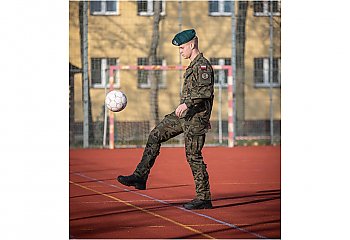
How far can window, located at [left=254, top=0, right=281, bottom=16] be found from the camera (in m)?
25.5

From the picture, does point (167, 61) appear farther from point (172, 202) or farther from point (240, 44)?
point (172, 202)

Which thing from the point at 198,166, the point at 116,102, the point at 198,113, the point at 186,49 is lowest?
the point at 198,166

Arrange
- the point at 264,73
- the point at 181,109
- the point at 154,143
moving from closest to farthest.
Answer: the point at 181,109, the point at 154,143, the point at 264,73

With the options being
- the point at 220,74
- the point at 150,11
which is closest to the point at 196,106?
the point at 220,74

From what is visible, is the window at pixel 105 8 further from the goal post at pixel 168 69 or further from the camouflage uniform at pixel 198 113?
the camouflage uniform at pixel 198 113

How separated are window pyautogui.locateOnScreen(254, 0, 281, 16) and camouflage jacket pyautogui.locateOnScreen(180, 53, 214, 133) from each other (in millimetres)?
16950

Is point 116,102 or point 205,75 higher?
point 205,75

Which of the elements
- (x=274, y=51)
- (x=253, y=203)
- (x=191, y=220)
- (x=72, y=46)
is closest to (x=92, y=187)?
(x=253, y=203)

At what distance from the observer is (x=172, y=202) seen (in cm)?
970

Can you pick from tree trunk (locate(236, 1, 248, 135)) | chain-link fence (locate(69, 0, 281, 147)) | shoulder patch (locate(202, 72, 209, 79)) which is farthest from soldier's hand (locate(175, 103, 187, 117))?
tree trunk (locate(236, 1, 248, 135))

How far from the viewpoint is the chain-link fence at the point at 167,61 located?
76.8 feet

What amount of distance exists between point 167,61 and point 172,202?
18.4 metres

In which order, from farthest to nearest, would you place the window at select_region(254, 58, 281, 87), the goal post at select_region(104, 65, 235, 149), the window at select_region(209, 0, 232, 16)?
the window at select_region(209, 0, 232, 16) → the window at select_region(254, 58, 281, 87) → the goal post at select_region(104, 65, 235, 149)

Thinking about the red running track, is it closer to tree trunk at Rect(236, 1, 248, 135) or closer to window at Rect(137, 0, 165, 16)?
window at Rect(137, 0, 165, 16)
